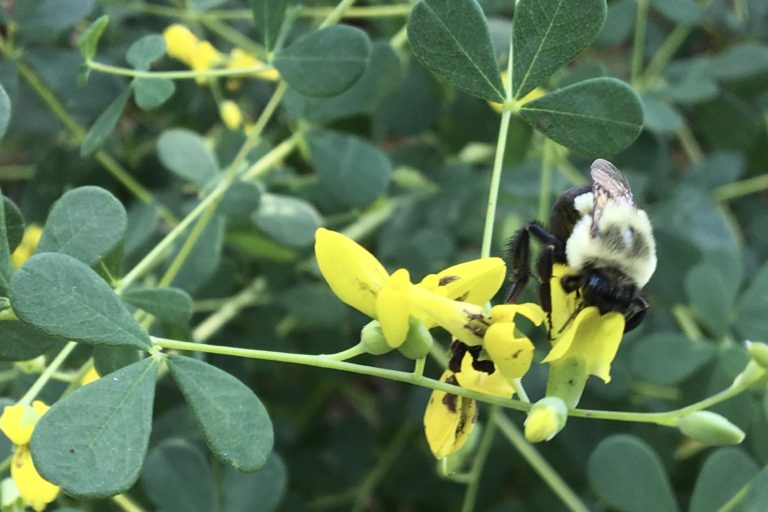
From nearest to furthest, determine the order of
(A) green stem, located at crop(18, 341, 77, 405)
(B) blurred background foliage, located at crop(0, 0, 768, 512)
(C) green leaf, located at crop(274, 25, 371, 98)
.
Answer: (A) green stem, located at crop(18, 341, 77, 405) → (C) green leaf, located at crop(274, 25, 371, 98) → (B) blurred background foliage, located at crop(0, 0, 768, 512)

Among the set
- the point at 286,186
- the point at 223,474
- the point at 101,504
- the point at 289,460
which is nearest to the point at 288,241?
the point at 286,186

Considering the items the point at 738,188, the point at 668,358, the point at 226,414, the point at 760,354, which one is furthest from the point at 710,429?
the point at 738,188

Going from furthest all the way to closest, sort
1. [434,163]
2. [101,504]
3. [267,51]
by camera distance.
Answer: [434,163]
[101,504]
[267,51]

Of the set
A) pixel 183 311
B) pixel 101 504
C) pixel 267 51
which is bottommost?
pixel 101 504

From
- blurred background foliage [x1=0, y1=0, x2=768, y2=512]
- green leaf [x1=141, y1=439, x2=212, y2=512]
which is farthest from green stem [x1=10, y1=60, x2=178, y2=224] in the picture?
green leaf [x1=141, y1=439, x2=212, y2=512]

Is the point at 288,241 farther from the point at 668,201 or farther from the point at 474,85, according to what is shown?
the point at 668,201

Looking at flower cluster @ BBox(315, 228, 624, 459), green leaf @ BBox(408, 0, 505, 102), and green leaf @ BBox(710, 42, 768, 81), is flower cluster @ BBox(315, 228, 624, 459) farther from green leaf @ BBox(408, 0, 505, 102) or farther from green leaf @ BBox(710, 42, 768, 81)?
green leaf @ BBox(710, 42, 768, 81)

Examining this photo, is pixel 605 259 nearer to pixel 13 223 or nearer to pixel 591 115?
pixel 591 115
